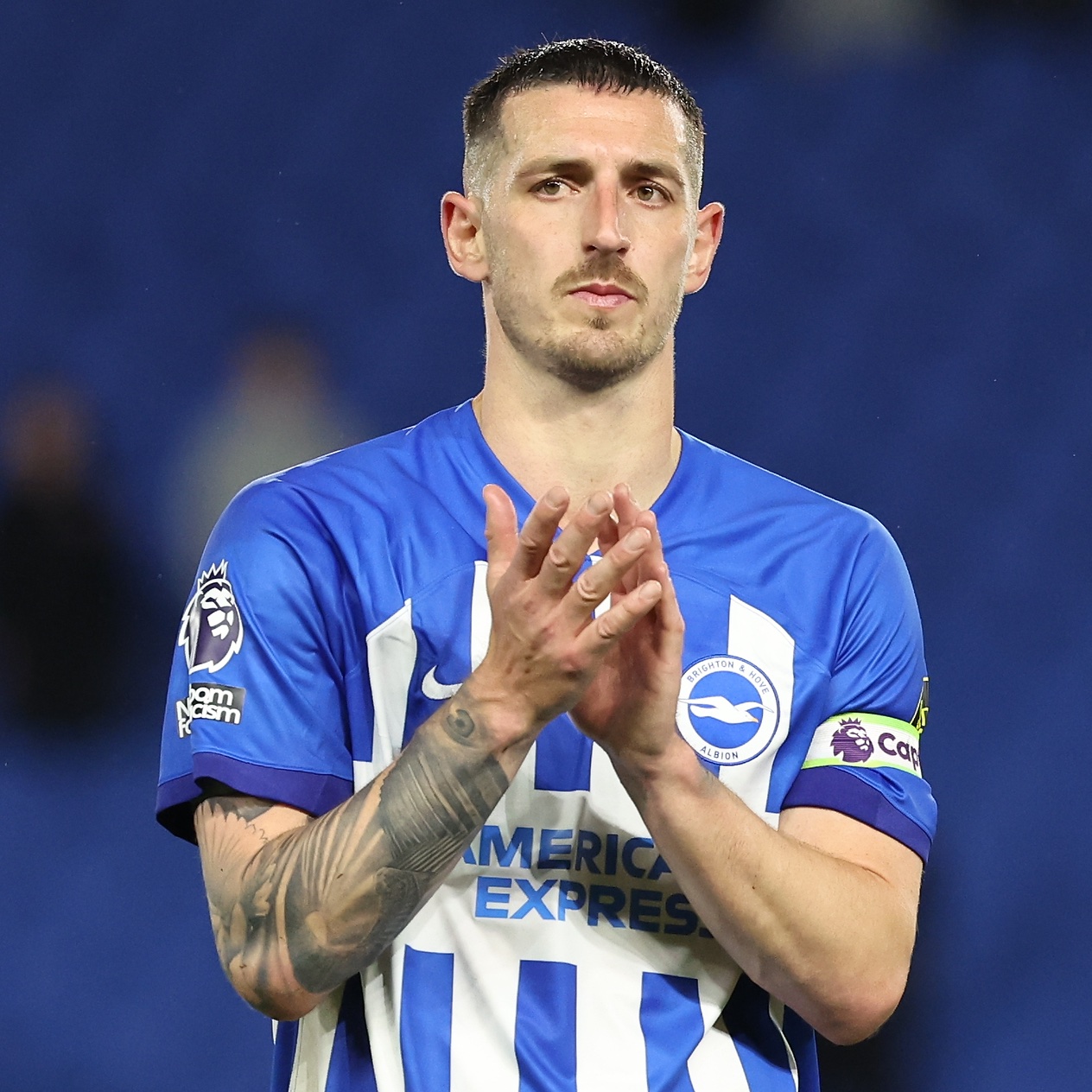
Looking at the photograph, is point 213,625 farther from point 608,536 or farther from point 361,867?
point 608,536

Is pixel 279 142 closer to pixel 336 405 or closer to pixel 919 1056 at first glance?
pixel 336 405

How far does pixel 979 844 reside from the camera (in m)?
2.39

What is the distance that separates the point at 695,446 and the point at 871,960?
58cm

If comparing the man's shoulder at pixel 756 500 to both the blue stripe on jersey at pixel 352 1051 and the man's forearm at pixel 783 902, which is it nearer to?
the man's forearm at pixel 783 902

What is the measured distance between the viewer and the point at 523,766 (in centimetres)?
154

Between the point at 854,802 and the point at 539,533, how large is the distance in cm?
52

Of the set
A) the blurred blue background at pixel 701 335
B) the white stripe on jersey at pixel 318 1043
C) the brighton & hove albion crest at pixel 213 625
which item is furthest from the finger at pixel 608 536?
the blurred blue background at pixel 701 335

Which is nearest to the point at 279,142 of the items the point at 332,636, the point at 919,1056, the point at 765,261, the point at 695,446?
the point at 765,261

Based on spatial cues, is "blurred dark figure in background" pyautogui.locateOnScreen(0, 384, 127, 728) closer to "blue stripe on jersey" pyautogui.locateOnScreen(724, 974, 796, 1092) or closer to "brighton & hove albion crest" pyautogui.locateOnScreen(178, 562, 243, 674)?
"brighton & hove albion crest" pyautogui.locateOnScreen(178, 562, 243, 674)

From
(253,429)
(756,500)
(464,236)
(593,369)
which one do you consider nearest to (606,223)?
(593,369)

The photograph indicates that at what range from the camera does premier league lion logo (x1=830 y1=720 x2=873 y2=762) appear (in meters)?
1.60

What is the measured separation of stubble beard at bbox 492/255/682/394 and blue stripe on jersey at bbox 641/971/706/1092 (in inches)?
Result: 22.3

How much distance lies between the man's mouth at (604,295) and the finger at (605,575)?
397 millimetres

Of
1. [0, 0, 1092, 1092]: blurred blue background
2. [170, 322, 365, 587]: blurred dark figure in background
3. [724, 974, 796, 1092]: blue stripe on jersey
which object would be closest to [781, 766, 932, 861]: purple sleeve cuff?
[724, 974, 796, 1092]: blue stripe on jersey
